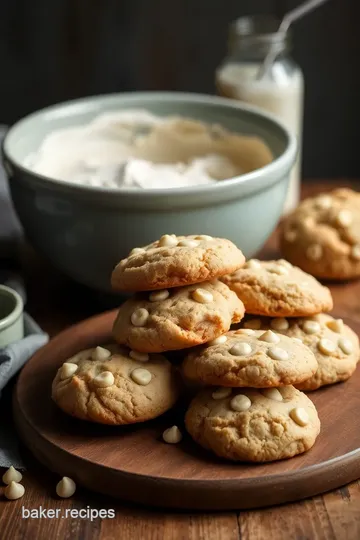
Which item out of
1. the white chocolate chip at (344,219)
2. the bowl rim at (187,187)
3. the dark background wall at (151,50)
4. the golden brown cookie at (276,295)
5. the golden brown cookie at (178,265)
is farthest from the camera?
the dark background wall at (151,50)

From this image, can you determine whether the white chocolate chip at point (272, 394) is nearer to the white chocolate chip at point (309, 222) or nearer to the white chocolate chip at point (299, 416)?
the white chocolate chip at point (299, 416)

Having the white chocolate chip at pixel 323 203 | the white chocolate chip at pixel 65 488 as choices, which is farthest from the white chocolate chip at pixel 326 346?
the white chocolate chip at pixel 323 203

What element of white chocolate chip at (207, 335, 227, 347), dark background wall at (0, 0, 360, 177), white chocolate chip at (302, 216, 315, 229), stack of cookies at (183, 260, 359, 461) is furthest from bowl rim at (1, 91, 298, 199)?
dark background wall at (0, 0, 360, 177)

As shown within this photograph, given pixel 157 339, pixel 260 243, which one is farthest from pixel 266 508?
pixel 260 243

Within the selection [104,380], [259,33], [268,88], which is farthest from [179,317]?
[259,33]

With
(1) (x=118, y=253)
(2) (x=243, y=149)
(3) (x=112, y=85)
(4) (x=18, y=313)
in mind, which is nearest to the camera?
(4) (x=18, y=313)

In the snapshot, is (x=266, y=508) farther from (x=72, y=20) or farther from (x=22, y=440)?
(x=72, y=20)

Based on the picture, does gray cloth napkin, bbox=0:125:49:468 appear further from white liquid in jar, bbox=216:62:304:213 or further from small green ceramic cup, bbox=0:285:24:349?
white liquid in jar, bbox=216:62:304:213
